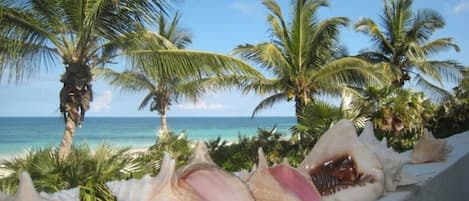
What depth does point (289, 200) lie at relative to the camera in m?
1.14

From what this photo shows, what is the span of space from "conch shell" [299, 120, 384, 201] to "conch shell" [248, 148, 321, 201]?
38 centimetres

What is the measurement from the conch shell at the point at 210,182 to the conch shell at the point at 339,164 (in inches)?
26.8

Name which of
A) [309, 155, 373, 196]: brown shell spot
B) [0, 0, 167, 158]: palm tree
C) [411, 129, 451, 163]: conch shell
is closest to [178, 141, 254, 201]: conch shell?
[309, 155, 373, 196]: brown shell spot

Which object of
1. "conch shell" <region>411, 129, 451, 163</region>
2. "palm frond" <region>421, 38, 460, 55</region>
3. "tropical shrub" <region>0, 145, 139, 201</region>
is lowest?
"tropical shrub" <region>0, 145, 139, 201</region>

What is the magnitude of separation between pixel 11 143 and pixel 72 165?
45.0 metres

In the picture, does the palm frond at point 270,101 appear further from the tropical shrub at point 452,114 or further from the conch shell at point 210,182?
the conch shell at point 210,182

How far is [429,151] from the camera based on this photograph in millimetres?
2740

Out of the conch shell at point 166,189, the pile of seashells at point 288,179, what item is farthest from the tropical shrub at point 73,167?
the conch shell at point 166,189

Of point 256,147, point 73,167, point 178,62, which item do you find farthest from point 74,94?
point 256,147

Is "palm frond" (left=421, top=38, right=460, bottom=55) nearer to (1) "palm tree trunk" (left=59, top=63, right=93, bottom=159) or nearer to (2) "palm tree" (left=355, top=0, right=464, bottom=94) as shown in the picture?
(2) "palm tree" (left=355, top=0, right=464, bottom=94)

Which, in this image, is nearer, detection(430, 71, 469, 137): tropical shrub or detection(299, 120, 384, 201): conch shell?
detection(299, 120, 384, 201): conch shell

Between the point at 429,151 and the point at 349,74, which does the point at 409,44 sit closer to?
the point at 349,74

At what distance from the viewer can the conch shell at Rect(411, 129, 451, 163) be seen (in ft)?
8.96

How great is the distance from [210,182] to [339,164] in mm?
824
